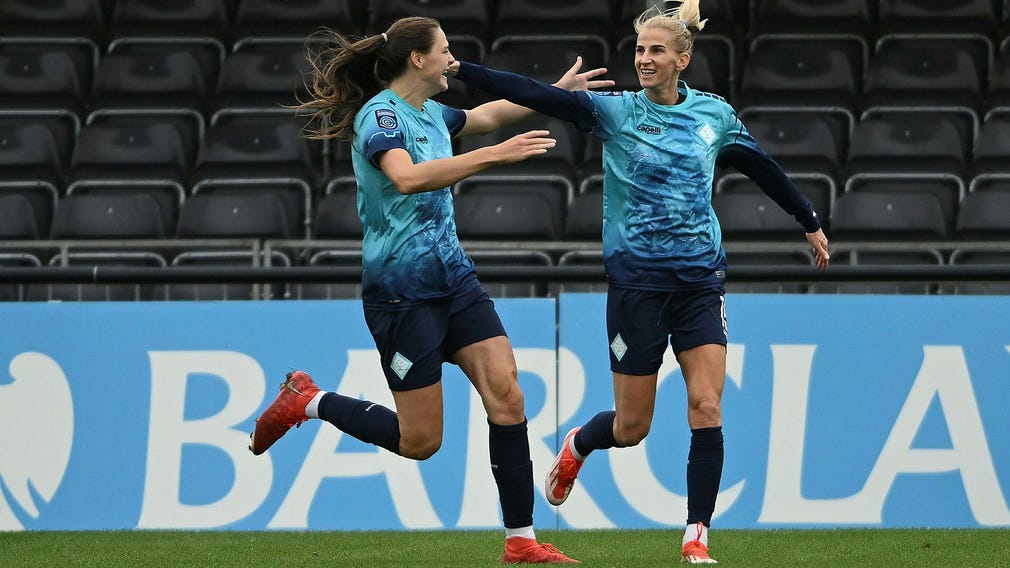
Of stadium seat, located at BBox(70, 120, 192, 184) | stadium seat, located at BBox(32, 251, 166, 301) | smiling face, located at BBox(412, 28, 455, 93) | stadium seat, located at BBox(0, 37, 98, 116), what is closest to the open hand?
smiling face, located at BBox(412, 28, 455, 93)

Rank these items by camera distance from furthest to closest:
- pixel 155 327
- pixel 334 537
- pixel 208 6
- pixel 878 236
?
pixel 208 6
pixel 878 236
pixel 155 327
pixel 334 537

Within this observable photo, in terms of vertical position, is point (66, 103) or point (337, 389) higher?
point (66, 103)

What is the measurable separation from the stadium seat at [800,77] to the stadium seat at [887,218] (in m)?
1.75

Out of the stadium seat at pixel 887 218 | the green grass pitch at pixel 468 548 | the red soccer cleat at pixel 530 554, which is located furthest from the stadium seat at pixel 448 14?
the red soccer cleat at pixel 530 554

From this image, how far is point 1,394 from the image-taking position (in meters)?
7.48

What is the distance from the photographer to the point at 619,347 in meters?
5.91

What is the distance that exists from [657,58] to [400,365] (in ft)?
4.95

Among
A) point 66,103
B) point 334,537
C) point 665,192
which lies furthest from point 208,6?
point 665,192

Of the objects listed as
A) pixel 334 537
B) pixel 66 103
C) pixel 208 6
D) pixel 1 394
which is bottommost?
pixel 334 537

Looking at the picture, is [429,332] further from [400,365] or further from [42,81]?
[42,81]

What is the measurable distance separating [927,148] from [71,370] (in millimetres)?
Result: 6882

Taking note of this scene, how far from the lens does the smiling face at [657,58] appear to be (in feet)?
18.8

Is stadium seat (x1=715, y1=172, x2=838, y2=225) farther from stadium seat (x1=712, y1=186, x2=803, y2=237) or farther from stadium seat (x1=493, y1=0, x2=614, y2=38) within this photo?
stadium seat (x1=493, y1=0, x2=614, y2=38)

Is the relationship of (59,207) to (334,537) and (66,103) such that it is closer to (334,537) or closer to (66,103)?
(66,103)
